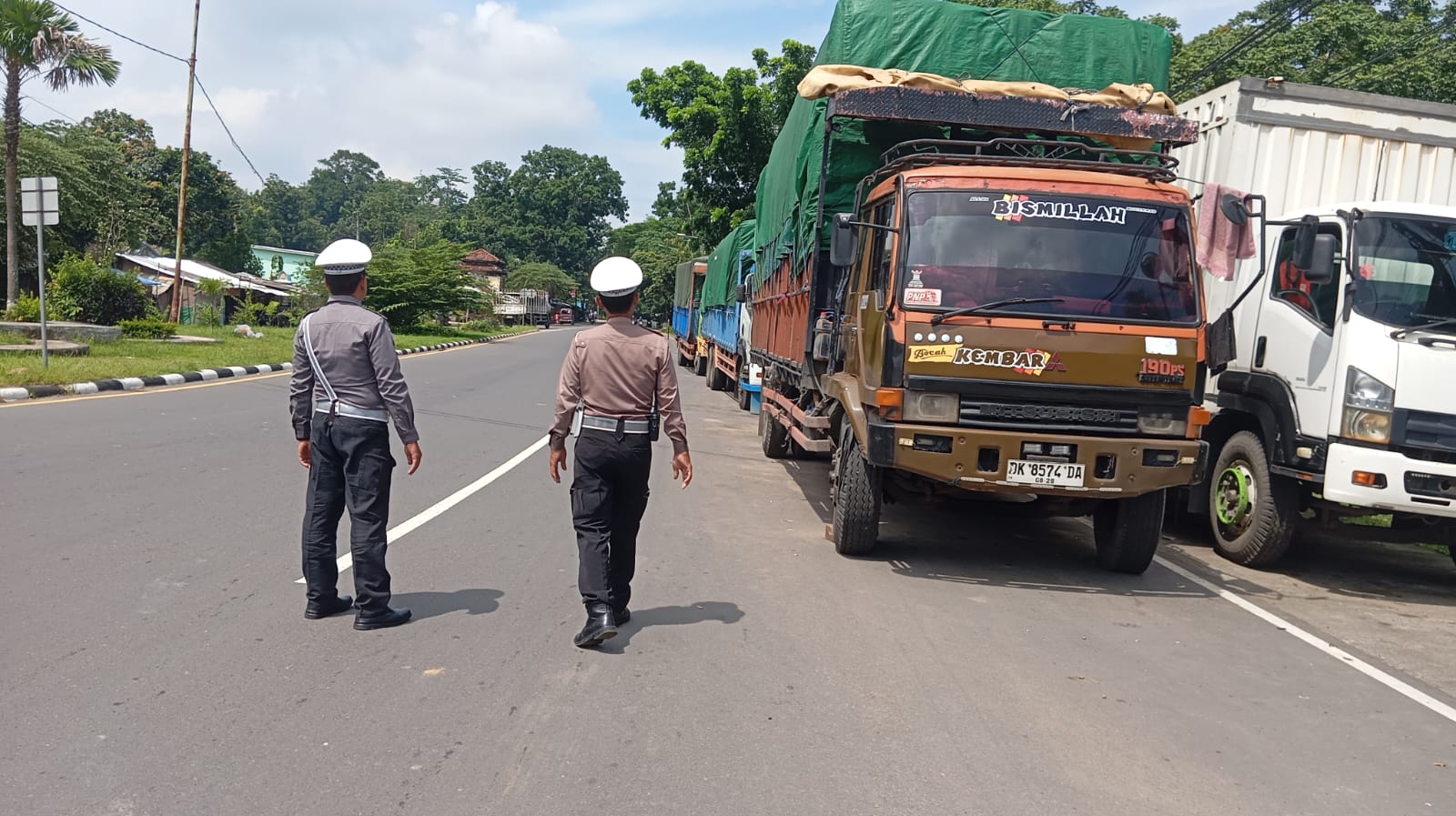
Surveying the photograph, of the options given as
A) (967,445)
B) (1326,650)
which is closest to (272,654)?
(967,445)

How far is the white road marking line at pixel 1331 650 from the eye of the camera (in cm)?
502

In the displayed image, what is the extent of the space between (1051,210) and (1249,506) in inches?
108

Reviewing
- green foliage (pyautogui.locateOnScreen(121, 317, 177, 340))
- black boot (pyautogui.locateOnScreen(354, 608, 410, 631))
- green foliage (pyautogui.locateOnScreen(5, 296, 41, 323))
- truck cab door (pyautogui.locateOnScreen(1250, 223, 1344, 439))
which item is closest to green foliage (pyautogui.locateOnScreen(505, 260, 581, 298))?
green foliage (pyautogui.locateOnScreen(121, 317, 177, 340))

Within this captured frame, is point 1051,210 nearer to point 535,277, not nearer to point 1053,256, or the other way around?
point 1053,256

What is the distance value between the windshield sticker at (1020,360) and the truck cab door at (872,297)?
58cm

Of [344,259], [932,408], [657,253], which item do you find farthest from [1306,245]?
[657,253]

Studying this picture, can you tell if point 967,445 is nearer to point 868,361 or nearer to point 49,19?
point 868,361

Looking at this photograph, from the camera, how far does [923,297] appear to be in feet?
21.4

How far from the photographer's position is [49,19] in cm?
2436

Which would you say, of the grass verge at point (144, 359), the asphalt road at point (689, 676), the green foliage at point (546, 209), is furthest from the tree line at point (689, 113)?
the green foliage at point (546, 209)

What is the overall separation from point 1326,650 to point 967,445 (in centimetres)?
210

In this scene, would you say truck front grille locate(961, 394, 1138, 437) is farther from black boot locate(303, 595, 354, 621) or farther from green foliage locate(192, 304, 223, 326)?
green foliage locate(192, 304, 223, 326)

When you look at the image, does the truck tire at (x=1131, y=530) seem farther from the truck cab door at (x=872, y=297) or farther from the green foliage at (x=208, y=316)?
the green foliage at (x=208, y=316)

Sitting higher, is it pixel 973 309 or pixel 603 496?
pixel 973 309
